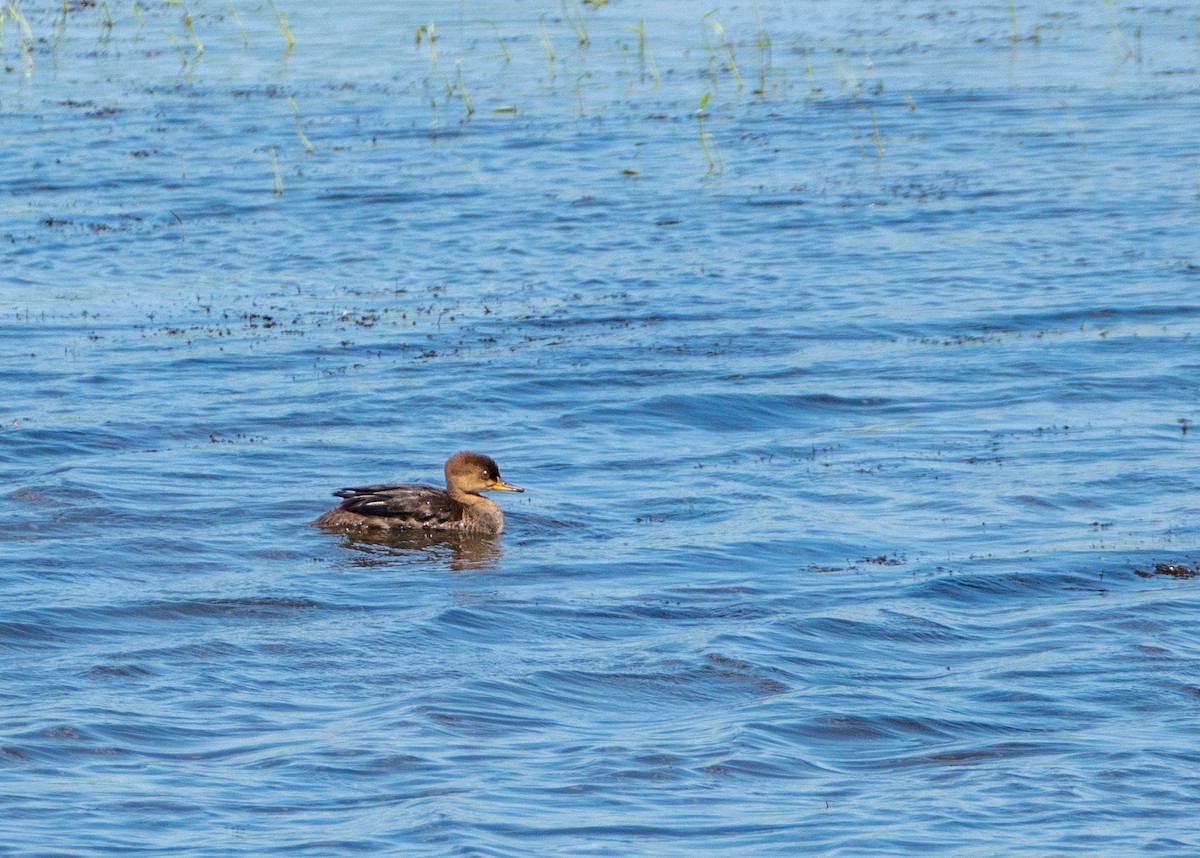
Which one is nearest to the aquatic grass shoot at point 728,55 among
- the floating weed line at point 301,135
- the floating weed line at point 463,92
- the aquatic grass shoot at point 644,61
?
the aquatic grass shoot at point 644,61

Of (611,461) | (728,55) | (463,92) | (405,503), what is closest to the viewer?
(405,503)

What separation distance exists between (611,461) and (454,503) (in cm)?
145

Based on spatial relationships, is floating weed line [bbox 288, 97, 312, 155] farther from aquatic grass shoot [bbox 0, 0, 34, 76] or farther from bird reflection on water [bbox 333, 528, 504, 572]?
bird reflection on water [bbox 333, 528, 504, 572]

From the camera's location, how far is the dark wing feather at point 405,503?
10.9m

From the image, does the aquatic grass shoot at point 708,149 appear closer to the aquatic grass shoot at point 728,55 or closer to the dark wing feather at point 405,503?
the aquatic grass shoot at point 728,55

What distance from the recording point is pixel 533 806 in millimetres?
7316

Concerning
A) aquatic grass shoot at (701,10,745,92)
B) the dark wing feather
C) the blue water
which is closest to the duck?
the dark wing feather

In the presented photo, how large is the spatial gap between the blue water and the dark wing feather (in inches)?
7.7

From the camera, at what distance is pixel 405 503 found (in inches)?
437

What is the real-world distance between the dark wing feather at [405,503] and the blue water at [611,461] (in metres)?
0.19

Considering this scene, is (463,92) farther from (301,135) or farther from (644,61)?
(644,61)

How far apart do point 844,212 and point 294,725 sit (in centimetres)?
1224

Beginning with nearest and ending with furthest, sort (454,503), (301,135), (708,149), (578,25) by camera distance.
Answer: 1. (454,503)
2. (301,135)
3. (708,149)
4. (578,25)

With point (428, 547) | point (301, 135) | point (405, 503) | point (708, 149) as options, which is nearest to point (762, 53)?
point (708, 149)
